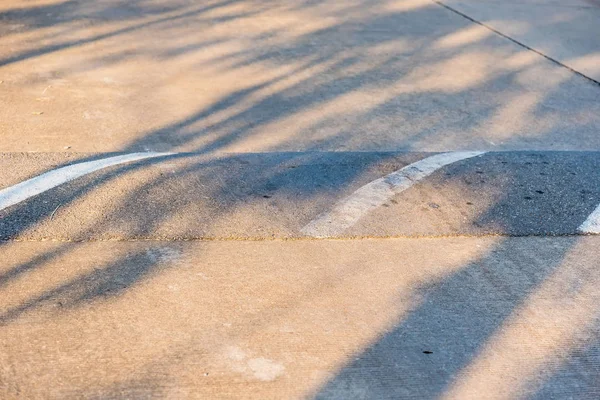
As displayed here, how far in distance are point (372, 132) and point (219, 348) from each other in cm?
414

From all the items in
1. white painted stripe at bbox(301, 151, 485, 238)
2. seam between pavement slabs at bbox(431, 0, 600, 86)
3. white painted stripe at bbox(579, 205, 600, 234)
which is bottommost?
seam between pavement slabs at bbox(431, 0, 600, 86)

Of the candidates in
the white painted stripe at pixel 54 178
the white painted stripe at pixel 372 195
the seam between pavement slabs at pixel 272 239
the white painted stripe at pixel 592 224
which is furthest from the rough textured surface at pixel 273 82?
the seam between pavement slabs at pixel 272 239

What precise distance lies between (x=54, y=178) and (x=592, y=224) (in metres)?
3.93

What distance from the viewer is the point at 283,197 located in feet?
21.0

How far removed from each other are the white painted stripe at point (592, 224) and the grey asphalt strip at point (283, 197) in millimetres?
41

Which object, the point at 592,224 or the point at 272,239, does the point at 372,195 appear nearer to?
the point at 272,239

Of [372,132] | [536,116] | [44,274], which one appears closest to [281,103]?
[372,132]

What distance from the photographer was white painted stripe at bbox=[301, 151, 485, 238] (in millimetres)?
5961

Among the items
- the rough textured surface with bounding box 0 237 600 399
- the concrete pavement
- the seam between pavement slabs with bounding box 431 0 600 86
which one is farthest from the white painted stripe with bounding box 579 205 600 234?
the seam between pavement slabs with bounding box 431 0 600 86

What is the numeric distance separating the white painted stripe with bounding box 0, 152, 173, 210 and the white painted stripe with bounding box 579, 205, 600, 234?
3315 millimetres

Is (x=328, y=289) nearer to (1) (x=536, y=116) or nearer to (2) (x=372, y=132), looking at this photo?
(2) (x=372, y=132)

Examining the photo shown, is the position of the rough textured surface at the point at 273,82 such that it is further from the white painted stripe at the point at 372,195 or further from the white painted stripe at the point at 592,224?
the white painted stripe at the point at 592,224

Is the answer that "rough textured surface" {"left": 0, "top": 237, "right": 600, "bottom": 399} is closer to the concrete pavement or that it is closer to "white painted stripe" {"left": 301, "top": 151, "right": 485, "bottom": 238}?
the concrete pavement

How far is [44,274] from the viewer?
16.7ft
